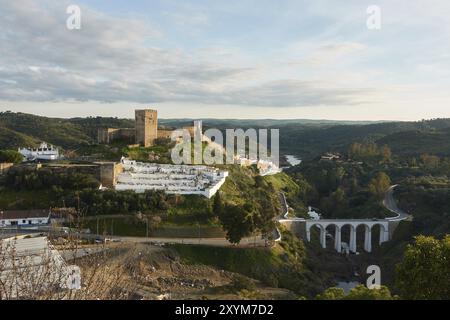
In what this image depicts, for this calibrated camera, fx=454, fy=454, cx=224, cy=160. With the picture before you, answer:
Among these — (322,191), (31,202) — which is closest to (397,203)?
(322,191)

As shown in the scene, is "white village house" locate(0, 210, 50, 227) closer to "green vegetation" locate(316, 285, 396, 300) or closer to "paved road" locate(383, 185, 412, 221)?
"green vegetation" locate(316, 285, 396, 300)

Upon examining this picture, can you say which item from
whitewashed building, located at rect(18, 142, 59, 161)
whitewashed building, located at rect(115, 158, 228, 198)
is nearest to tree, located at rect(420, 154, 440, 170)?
whitewashed building, located at rect(115, 158, 228, 198)

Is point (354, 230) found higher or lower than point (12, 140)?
lower

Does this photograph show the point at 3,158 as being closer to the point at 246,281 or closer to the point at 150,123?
the point at 150,123

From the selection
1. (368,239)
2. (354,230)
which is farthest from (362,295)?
(368,239)

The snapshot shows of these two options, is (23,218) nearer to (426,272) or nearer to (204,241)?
(204,241)

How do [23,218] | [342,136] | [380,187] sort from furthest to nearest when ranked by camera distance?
[342,136]
[380,187]
[23,218]

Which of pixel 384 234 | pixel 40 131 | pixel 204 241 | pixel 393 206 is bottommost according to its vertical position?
pixel 384 234
